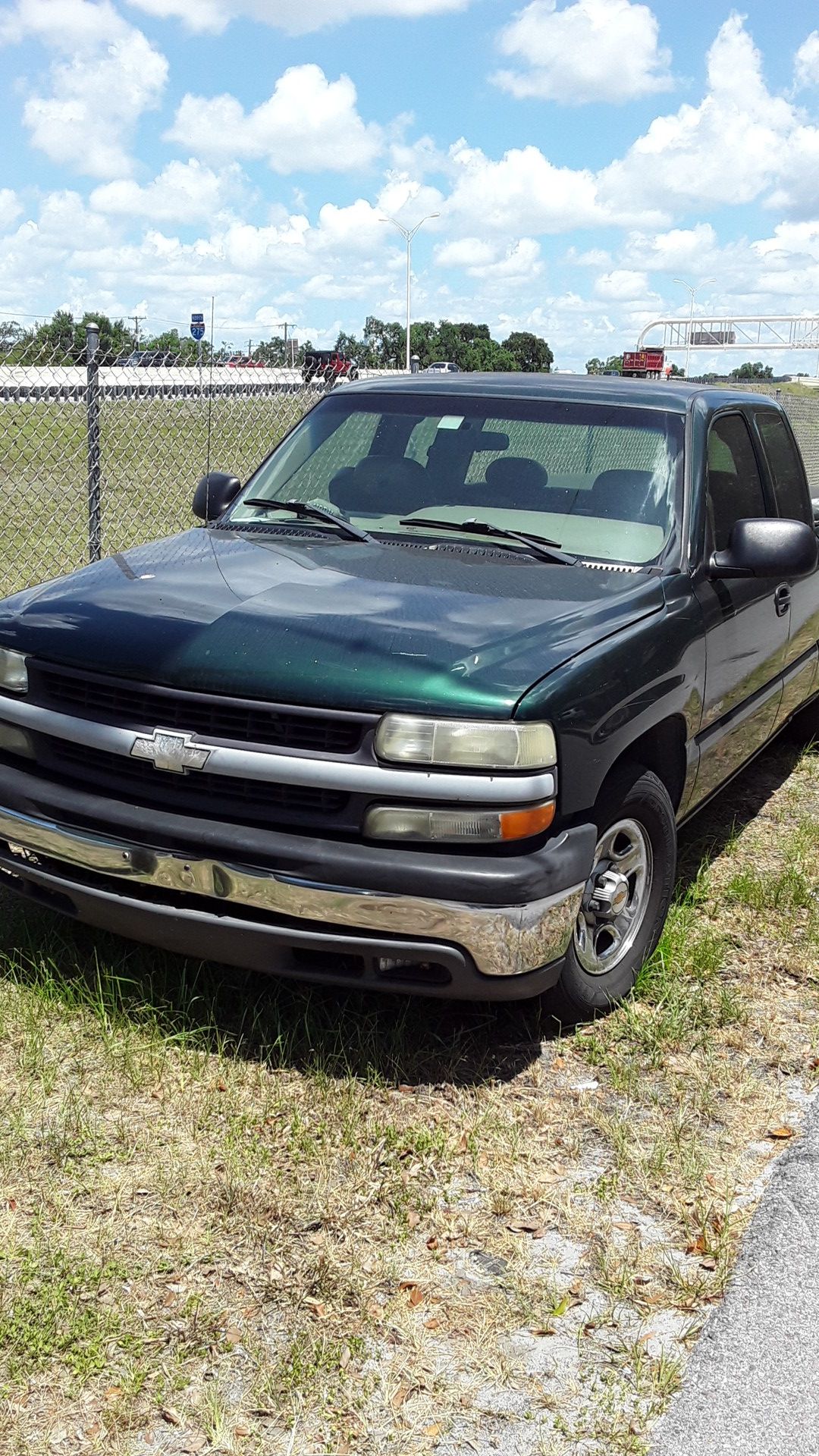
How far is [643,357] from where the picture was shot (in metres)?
64.1

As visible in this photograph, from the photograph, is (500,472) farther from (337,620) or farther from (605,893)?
(605,893)

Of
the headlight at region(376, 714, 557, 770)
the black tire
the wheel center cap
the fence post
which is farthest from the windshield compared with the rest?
the fence post

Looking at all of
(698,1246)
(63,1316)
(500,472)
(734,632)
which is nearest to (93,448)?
(500,472)

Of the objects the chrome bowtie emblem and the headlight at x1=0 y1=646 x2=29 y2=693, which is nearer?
the chrome bowtie emblem

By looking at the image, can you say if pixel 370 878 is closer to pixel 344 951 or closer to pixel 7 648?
pixel 344 951

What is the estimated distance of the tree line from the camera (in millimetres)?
8367

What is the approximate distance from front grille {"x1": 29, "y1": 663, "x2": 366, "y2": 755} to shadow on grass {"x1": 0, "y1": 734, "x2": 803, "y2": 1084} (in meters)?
0.79

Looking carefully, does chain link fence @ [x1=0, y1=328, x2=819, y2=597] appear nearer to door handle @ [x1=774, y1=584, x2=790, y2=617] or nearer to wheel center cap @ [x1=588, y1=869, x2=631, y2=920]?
door handle @ [x1=774, y1=584, x2=790, y2=617]

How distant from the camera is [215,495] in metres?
5.07

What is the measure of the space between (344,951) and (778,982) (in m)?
1.73

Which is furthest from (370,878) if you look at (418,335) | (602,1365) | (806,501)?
(418,335)

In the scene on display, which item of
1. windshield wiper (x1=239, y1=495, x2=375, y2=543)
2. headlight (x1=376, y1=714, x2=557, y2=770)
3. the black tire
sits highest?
windshield wiper (x1=239, y1=495, x2=375, y2=543)

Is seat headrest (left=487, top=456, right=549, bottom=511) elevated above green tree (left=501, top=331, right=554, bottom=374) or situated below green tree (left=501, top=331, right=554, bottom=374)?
below

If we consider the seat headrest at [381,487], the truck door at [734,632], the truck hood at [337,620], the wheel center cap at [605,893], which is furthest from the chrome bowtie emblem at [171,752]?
the truck door at [734,632]
